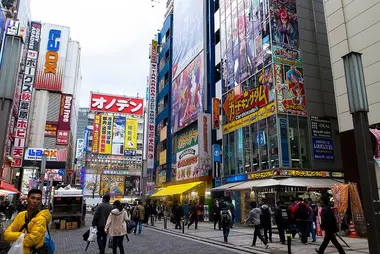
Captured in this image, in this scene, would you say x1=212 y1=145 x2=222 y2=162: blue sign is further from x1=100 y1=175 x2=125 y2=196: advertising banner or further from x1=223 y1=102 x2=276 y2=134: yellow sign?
x1=100 y1=175 x2=125 y2=196: advertising banner

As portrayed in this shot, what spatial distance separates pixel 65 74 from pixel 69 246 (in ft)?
201

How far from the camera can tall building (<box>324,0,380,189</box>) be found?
1459cm

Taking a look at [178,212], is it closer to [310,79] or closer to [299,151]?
[299,151]

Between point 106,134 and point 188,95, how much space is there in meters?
54.2

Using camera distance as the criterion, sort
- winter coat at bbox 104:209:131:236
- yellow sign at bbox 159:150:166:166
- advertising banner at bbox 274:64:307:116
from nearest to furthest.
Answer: winter coat at bbox 104:209:131:236
advertising banner at bbox 274:64:307:116
yellow sign at bbox 159:150:166:166

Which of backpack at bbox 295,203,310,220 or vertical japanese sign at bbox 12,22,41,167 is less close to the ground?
vertical japanese sign at bbox 12,22,41,167

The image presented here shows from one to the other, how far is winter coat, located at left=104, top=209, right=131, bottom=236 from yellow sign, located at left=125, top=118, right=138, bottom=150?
7899 cm

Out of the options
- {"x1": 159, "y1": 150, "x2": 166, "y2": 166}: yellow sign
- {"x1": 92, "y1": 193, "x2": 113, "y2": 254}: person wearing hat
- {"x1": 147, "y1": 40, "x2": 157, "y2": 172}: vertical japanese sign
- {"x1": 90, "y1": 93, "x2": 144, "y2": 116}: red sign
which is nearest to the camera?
{"x1": 92, "y1": 193, "x2": 113, "y2": 254}: person wearing hat

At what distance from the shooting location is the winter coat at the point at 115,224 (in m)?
8.24

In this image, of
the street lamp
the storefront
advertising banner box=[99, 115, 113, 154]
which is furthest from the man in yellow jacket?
advertising banner box=[99, 115, 113, 154]

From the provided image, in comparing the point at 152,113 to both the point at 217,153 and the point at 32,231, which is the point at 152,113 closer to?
the point at 217,153

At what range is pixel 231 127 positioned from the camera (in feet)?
85.3

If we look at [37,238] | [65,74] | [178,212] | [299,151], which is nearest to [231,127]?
[299,151]

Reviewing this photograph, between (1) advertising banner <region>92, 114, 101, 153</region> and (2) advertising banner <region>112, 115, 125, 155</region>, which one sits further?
(2) advertising banner <region>112, 115, 125, 155</region>
